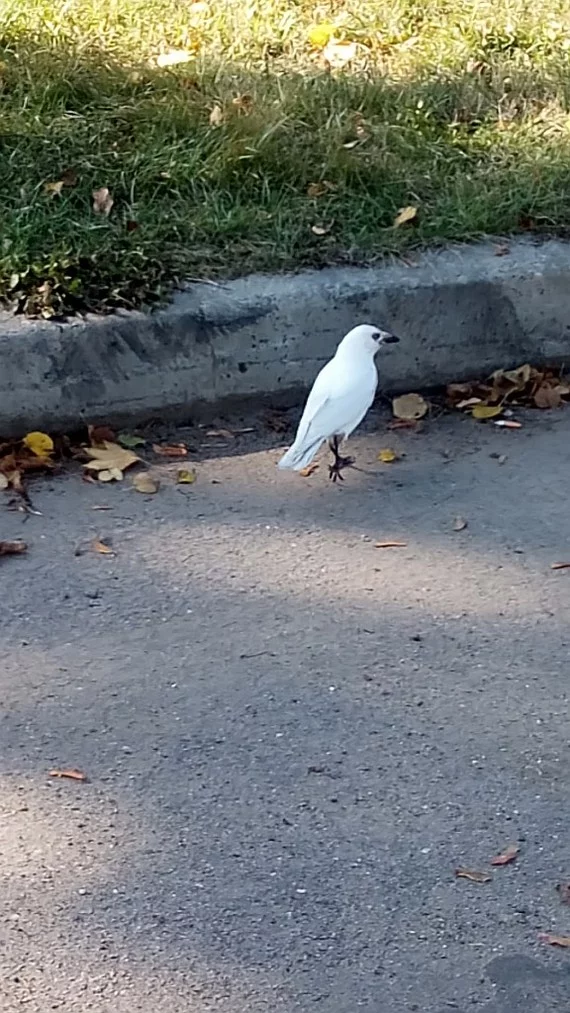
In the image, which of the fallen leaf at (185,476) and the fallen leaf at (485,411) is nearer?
the fallen leaf at (185,476)

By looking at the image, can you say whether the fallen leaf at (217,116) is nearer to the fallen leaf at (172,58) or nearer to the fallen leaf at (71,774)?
the fallen leaf at (172,58)

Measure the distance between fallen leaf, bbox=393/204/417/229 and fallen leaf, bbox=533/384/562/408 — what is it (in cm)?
78

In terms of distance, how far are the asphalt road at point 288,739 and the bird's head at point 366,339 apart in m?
0.33

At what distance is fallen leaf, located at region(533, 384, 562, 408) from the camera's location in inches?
184

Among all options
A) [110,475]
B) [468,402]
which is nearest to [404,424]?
[468,402]

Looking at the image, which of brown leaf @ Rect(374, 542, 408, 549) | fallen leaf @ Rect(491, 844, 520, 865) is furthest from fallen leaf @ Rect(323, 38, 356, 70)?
fallen leaf @ Rect(491, 844, 520, 865)

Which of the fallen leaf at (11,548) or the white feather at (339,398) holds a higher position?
the white feather at (339,398)

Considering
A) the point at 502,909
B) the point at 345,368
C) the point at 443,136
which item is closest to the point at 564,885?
the point at 502,909

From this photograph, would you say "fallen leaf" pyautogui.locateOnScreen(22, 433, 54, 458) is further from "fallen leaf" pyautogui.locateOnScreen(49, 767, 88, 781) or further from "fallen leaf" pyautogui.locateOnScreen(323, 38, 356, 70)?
"fallen leaf" pyautogui.locateOnScreen(323, 38, 356, 70)

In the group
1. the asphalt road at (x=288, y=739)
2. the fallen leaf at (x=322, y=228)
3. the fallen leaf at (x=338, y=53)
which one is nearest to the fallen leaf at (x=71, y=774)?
the asphalt road at (x=288, y=739)

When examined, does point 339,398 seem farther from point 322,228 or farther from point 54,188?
point 54,188

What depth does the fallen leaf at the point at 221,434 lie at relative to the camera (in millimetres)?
4434

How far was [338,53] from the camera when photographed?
6113 mm

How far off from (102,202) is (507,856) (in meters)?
2.95
